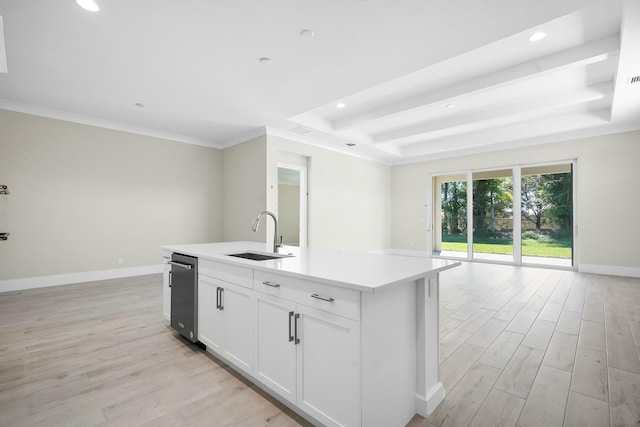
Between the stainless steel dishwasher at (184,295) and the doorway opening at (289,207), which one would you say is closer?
the stainless steel dishwasher at (184,295)

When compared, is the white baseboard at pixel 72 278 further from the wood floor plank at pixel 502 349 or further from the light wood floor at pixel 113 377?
the wood floor plank at pixel 502 349

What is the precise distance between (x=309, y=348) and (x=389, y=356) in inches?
16.2

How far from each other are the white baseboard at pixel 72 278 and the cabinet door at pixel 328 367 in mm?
5226

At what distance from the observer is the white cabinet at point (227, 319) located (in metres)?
1.94

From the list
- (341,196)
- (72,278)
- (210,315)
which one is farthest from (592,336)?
(72,278)

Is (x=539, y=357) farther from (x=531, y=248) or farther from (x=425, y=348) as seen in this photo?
(x=531, y=248)

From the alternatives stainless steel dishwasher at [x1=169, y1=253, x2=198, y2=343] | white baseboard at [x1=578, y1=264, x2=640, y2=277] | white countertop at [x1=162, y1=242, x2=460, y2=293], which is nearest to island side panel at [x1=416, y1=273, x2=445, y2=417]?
white countertop at [x1=162, y1=242, x2=460, y2=293]

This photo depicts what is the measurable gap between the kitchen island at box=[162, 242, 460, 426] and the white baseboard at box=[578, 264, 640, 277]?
5952 mm

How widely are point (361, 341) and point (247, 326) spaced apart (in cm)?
95

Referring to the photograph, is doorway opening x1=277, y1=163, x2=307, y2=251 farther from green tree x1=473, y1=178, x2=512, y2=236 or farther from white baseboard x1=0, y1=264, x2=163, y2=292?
green tree x1=473, y1=178, x2=512, y2=236

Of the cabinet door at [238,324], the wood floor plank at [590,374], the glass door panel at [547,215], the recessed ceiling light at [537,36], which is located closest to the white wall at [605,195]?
the glass door panel at [547,215]

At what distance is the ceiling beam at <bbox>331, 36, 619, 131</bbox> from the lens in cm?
306

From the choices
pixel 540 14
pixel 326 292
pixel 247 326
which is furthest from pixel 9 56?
pixel 540 14

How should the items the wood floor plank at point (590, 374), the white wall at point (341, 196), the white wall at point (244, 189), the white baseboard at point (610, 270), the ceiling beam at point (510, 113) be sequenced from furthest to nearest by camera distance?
the white wall at point (341, 196), the white wall at point (244, 189), the white baseboard at point (610, 270), the ceiling beam at point (510, 113), the wood floor plank at point (590, 374)
